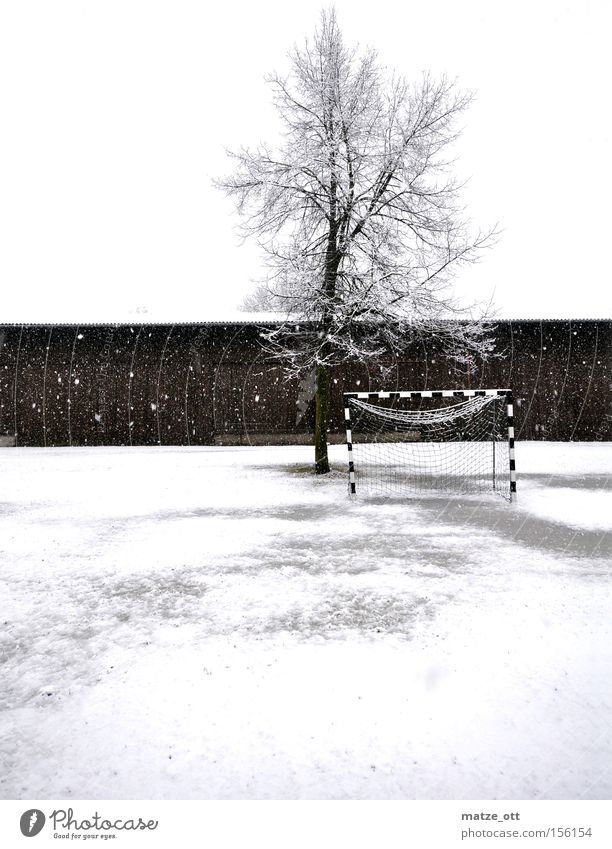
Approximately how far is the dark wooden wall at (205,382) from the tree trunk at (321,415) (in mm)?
8045

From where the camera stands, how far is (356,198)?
12812mm

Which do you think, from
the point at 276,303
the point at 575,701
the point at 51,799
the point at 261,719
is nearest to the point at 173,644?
the point at 261,719

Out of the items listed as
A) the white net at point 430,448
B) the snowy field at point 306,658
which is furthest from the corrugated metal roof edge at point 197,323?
the snowy field at point 306,658

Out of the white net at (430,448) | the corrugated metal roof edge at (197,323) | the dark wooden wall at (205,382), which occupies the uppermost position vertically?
the corrugated metal roof edge at (197,323)

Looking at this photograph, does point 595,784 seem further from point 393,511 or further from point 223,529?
point 393,511

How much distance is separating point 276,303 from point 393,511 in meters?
6.32

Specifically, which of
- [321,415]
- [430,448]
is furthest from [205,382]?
[321,415]

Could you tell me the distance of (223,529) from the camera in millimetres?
7875

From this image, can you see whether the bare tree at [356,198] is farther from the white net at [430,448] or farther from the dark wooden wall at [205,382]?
the dark wooden wall at [205,382]

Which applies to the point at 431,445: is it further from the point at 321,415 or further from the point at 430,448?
the point at 321,415
